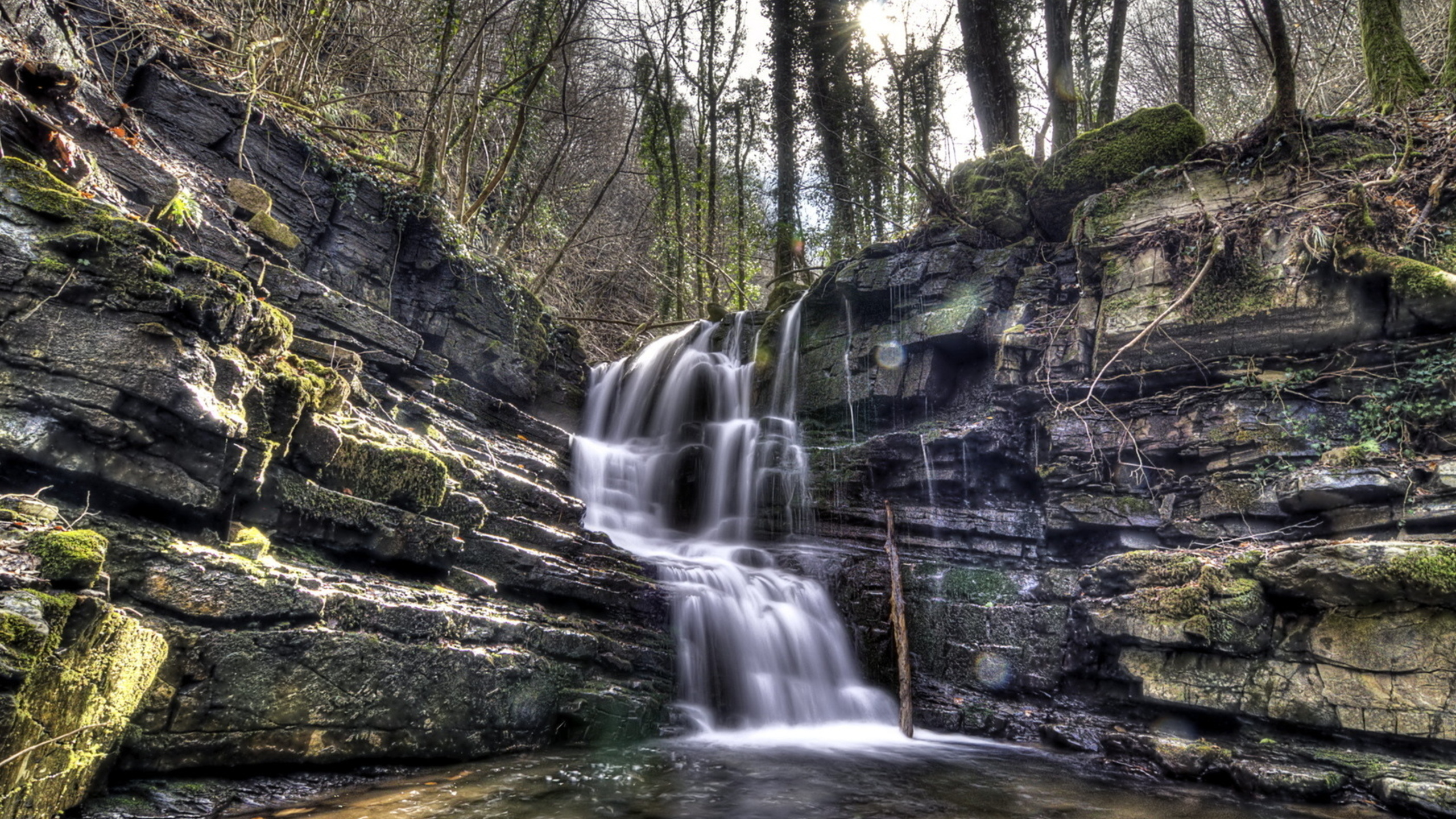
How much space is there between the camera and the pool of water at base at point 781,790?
3750 mm

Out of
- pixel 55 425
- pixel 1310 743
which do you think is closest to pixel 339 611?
pixel 55 425

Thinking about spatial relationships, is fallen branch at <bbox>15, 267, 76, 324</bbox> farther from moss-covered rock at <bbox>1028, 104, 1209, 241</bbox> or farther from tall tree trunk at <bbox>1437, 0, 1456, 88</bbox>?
tall tree trunk at <bbox>1437, 0, 1456, 88</bbox>

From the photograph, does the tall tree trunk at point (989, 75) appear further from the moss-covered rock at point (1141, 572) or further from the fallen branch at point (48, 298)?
the fallen branch at point (48, 298)

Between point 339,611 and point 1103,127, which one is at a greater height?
point 1103,127

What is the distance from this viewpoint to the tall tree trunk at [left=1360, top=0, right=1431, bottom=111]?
8.22 m

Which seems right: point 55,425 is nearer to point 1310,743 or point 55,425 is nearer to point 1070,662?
point 1070,662

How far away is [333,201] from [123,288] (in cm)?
548

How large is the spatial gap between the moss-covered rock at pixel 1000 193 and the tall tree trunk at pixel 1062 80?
3.88ft

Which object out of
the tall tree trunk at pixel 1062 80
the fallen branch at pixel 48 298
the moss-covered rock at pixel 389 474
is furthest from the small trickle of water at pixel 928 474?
the fallen branch at pixel 48 298

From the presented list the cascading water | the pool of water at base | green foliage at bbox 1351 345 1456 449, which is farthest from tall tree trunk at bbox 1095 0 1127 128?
the pool of water at base

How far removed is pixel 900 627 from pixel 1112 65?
1089cm

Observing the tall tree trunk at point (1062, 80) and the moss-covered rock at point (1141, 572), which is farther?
the tall tree trunk at point (1062, 80)

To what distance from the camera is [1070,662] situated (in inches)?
257

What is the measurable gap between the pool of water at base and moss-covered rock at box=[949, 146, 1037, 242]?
7.46 meters
